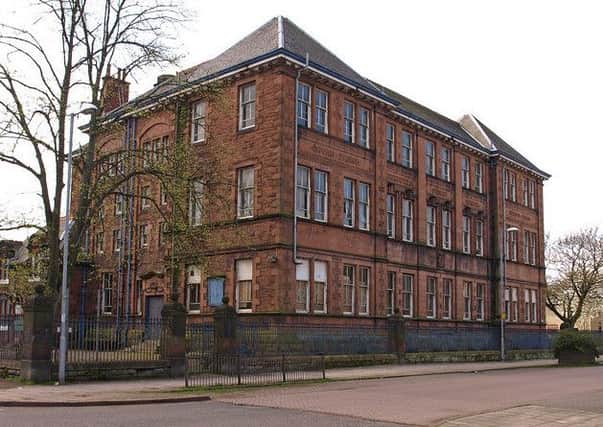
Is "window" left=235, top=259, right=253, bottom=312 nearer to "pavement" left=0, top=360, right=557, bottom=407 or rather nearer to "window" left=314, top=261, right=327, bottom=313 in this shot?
"window" left=314, top=261, right=327, bottom=313

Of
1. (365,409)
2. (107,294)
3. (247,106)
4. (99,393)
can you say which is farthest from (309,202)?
(365,409)

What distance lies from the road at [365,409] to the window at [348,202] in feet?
40.6

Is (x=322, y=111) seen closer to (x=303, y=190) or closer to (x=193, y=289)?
(x=303, y=190)

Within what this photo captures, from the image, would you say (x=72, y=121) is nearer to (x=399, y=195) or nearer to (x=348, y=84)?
(x=348, y=84)

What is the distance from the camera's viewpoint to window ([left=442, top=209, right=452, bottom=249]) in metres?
45.0

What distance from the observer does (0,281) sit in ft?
182

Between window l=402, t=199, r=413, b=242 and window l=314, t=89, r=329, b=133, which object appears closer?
window l=314, t=89, r=329, b=133

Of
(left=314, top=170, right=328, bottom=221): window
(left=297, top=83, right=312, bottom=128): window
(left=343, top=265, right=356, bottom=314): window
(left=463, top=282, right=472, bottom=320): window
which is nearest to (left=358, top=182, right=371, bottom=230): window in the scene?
(left=343, top=265, right=356, bottom=314): window

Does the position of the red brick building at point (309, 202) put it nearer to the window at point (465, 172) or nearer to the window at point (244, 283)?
the window at point (244, 283)

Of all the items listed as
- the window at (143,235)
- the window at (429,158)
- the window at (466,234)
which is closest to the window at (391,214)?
the window at (429,158)

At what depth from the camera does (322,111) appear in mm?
34812

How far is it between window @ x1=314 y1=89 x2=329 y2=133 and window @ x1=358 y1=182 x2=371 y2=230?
146 inches

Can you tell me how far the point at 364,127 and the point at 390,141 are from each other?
11.6 feet

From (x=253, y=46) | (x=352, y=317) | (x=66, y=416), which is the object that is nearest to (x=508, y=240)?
(x=352, y=317)
